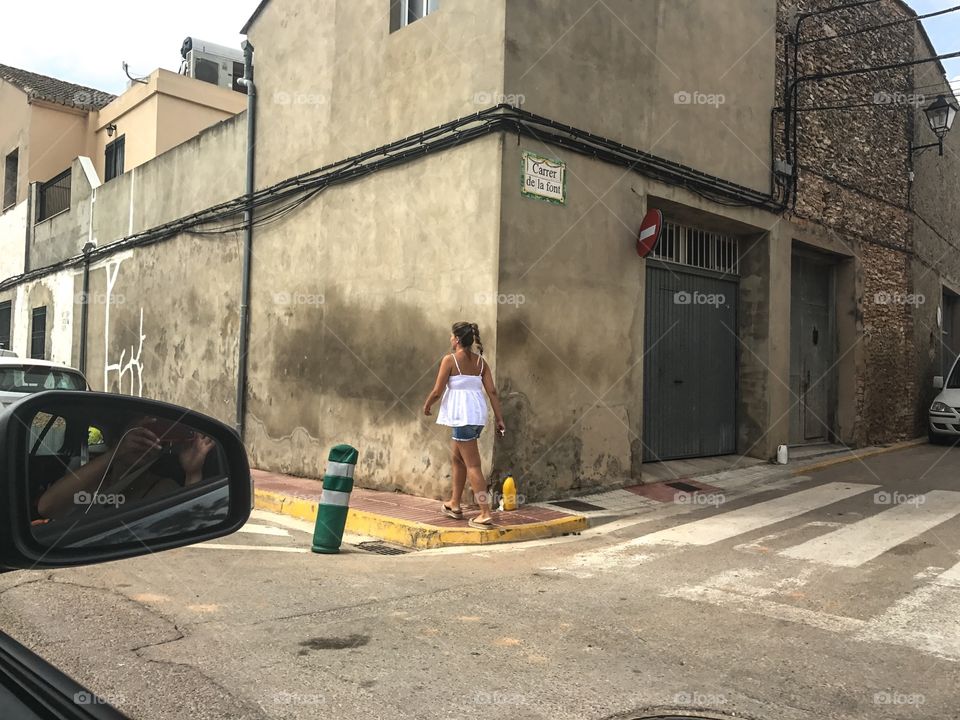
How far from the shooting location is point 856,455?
1240 centimetres

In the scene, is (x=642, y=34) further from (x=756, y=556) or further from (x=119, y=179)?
(x=119, y=179)

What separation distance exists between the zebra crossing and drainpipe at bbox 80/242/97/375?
14246 mm

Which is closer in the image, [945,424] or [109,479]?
[109,479]

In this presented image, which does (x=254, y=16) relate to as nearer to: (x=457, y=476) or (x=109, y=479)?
(x=457, y=476)

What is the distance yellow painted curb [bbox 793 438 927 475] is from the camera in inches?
426

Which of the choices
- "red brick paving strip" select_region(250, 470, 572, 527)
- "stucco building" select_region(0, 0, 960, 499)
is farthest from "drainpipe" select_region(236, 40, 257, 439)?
"red brick paving strip" select_region(250, 470, 572, 527)

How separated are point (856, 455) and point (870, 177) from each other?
5.30 meters

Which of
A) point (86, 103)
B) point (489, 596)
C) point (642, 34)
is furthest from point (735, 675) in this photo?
point (86, 103)

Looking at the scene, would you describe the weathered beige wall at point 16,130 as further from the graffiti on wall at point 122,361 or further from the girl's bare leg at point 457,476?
the girl's bare leg at point 457,476

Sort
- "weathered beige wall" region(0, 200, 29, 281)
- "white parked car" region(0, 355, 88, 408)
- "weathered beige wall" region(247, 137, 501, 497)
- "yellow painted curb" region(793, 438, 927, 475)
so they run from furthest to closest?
"weathered beige wall" region(0, 200, 29, 281) → "yellow painted curb" region(793, 438, 927, 475) → "weathered beige wall" region(247, 137, 501, 497) → "white parked car" region(0, 355, 88, 408)

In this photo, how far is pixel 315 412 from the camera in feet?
32.6

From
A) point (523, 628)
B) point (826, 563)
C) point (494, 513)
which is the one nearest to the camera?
point (523, 628)

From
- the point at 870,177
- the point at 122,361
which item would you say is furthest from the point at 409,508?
A: the point at 870,177

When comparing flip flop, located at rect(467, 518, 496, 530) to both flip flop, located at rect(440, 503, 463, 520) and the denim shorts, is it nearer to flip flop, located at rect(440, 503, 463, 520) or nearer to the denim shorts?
flip flop, located at rect(440, 503, 463, 520)
